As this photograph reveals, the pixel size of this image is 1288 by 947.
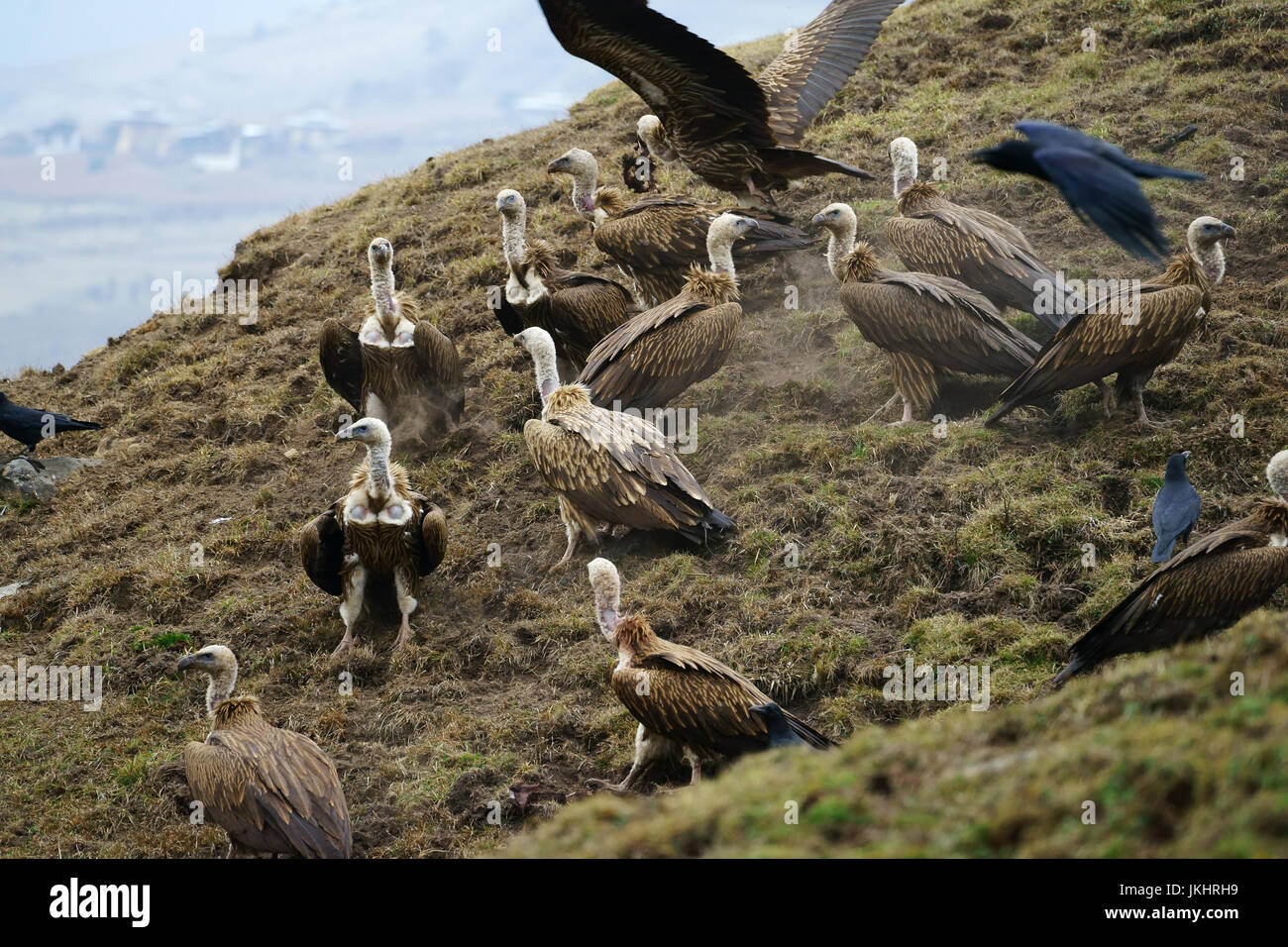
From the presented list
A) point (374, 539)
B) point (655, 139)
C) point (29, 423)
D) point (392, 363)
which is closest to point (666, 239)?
point (655, 139)

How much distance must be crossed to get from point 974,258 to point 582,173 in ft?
12.7

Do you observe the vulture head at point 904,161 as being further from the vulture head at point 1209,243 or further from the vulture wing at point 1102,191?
the vulture wing at point 1102,191

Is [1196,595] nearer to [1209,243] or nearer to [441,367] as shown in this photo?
[1209,243]

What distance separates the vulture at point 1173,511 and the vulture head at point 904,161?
3934mm

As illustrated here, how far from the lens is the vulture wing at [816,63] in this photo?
1014cm

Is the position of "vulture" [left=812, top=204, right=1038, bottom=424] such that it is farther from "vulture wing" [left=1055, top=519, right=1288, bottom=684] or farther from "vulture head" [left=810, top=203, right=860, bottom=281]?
"vulture wing" [left=1055, top=519, right=1288, bottom=684]

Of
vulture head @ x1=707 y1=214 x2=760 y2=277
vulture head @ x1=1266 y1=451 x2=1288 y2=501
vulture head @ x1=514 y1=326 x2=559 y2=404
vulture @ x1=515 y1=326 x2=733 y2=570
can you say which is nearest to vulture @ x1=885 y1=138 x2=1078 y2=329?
vulture head @ x1=707 y1=214 x2=760 y2=277

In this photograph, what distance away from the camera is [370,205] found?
15.0 m

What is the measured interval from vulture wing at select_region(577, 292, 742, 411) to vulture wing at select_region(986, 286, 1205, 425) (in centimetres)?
221

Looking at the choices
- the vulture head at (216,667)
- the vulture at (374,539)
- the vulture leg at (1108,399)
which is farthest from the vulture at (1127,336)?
the vulture head at (216,667)

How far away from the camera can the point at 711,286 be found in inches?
339

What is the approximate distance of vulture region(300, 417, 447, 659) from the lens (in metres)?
7.39

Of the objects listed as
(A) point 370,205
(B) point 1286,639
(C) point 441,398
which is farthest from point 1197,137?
(A) point 370,205

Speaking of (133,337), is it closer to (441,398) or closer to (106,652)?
(441,398)
